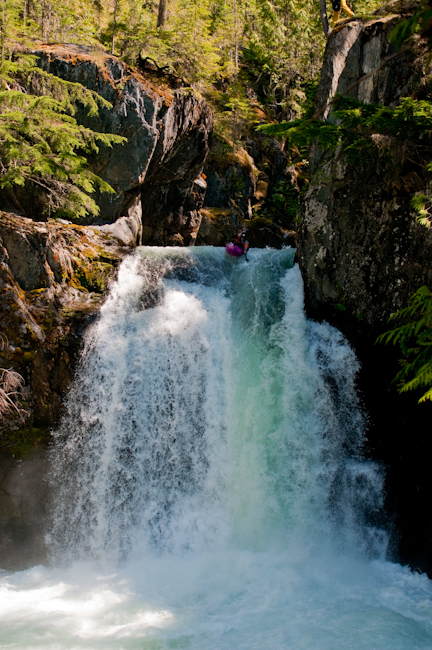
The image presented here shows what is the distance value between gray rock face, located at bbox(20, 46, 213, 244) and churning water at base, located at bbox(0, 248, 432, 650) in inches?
168

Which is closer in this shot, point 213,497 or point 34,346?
point 213,497

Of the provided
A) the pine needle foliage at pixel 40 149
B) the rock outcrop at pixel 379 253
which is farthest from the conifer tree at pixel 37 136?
the rock outcrop at pixel 379 253

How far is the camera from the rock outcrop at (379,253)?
7426 millimetres

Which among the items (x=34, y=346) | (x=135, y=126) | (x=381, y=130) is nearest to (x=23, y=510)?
(x=34, y=346)

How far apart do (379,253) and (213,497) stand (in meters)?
5.68

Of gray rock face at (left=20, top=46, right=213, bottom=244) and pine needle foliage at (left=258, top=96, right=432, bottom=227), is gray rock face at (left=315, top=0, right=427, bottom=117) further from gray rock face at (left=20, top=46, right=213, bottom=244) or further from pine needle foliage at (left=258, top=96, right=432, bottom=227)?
gray rock face at (left=20, top=46, right=213, bottom=244)

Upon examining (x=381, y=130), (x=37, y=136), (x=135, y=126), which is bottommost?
(x=381, y=130)

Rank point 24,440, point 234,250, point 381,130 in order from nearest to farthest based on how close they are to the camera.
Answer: point 381,130 < point 24,440 < point 234,250

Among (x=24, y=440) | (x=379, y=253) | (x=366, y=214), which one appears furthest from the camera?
(x=366, y=214)

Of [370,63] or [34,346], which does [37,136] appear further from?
[370,63]

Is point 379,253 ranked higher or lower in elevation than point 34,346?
higher

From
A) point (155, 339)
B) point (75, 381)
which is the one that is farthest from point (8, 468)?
point (155, 339)

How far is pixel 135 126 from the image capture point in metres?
12.6

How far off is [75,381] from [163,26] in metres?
17.1
